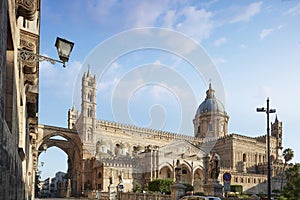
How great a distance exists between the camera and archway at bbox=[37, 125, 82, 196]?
64062mm

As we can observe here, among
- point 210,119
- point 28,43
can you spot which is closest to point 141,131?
point 210,119

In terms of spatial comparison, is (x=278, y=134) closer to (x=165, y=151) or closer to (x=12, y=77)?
(x=165, y=151)

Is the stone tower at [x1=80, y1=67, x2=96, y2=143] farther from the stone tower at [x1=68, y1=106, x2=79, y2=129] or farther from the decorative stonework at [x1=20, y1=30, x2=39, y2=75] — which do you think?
the decorative stonework at [x1=20, y1=30, x2=39, y2=75]

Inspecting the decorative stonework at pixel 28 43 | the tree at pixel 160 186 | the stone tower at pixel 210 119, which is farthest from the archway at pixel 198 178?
the decorative stonework at pixel 28 43

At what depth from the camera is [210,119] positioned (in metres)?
86.1

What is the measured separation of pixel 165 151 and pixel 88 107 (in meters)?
17.8

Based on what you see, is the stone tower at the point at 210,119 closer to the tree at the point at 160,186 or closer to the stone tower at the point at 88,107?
the stone tower at the point at 88,107

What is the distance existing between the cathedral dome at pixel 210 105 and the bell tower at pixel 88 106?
96.1ft

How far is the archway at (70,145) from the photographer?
6406 centimetres

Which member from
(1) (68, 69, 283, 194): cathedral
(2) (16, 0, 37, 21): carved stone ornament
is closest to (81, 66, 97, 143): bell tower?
(1) (68, 69, 283, 194): cathedral

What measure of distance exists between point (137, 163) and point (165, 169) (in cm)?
515

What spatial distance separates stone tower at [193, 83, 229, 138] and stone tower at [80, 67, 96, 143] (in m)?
28.1

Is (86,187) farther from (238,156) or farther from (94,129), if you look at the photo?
(238,156)

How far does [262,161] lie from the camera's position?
266ft
